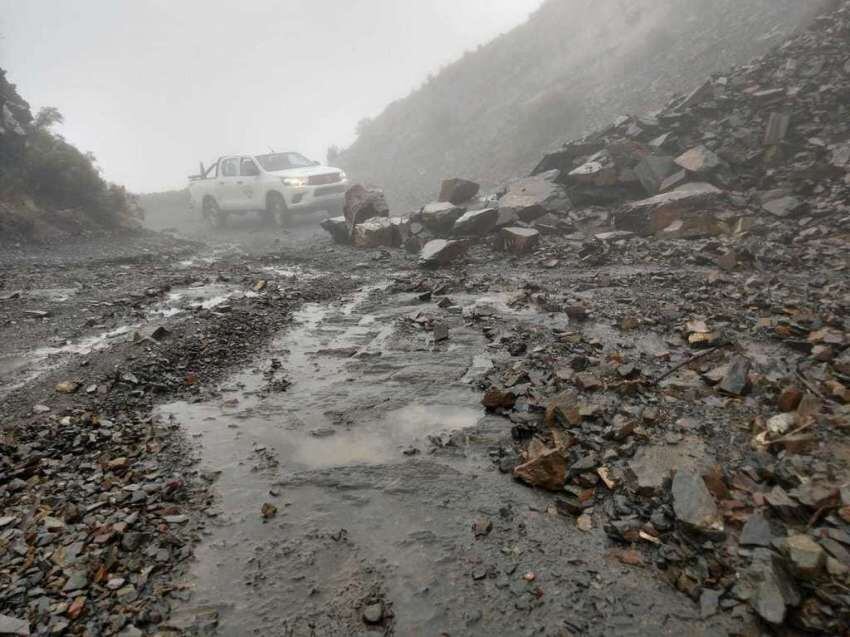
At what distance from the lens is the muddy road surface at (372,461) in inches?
89.6

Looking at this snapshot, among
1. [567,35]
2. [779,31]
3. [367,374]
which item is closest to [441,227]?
[367,374]

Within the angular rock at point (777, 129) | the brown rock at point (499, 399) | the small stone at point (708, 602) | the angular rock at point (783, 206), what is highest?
the angular rock at point (777, 129)

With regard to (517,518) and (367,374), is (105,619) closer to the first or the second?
(517,518)

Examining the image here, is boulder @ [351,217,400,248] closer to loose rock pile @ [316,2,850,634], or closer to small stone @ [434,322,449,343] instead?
loose rock pile @ [316,2,850,634]

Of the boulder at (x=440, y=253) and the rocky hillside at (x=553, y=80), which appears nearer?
the boulder at (x=440, y=253)

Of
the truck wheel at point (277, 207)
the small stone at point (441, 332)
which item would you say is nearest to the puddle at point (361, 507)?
the small stone at point (441, 332)

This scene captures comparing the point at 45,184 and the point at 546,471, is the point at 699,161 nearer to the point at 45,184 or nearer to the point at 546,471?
the point at 546,471

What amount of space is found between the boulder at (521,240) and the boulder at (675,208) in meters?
1.63

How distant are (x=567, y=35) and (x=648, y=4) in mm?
3790

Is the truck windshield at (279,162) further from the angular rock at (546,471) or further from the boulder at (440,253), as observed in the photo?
the angular rock at (546,471)

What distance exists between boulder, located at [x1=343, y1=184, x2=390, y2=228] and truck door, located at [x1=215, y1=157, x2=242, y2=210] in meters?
4.34

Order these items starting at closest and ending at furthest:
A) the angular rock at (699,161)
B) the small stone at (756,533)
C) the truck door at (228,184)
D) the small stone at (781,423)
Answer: the small stone at (756,533)
the small stone at (781,423)
the angular rock at (699,161)
the truck door at (228,184)

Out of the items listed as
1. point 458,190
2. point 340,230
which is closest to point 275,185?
point 340,230

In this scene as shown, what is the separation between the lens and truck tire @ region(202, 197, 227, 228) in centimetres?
1503
